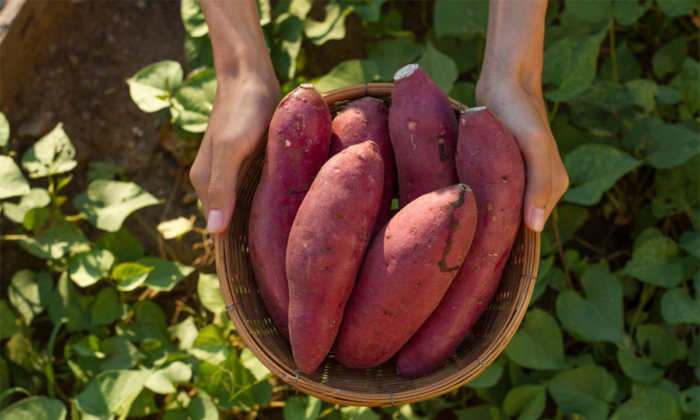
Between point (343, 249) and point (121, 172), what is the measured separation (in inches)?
33.2

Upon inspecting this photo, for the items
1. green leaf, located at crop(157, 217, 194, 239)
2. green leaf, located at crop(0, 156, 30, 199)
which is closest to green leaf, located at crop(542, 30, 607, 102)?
green leaf, located at crop(157, 217, 194, 239)

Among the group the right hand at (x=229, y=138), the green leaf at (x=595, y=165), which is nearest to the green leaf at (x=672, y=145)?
the green leaf at (x=595, y=165)

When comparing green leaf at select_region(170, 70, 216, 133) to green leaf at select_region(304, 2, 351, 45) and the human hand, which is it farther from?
the human hand

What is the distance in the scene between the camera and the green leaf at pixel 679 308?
130 centimetres

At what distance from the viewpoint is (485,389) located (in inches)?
53.0

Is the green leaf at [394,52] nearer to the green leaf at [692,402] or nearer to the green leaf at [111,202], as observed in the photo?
the green leaf at [111,202]

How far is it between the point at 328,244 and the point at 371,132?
0.24 m

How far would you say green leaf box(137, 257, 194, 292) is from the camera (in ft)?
4.39

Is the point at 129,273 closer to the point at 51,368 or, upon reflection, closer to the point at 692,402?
the point at 51,368

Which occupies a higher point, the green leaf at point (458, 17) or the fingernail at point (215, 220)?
the green leaf at point (458, 17)

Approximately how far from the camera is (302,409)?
1190mm

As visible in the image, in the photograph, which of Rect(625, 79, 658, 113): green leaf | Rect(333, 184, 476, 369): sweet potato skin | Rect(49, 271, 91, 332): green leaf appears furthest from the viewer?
Rect(625, 79, 658, 113): green leaf

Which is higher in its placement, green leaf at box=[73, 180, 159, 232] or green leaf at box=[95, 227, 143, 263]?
green leaf at box=[73, 180, 159, 232]

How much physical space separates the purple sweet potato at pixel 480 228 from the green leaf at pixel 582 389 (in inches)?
14.2
